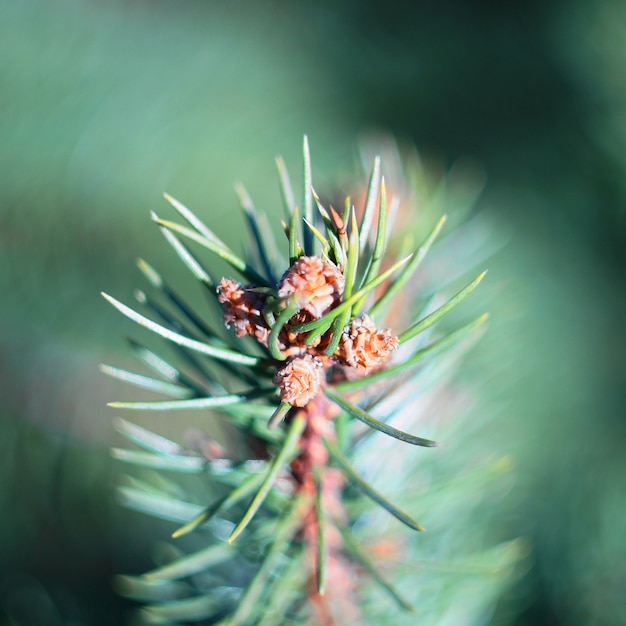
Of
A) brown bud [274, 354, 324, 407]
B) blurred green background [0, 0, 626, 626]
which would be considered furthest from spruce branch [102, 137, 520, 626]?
blurred green background [0, 0, 626, 626]

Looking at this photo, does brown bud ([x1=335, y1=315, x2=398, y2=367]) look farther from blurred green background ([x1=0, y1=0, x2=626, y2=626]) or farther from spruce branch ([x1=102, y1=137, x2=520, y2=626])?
blurred green background ([x1=0, y1=0, x2=626, y2=626])

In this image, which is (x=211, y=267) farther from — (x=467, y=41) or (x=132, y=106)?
(x=467, y=41)

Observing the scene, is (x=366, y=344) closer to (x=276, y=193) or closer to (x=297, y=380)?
(x=297, y=380)

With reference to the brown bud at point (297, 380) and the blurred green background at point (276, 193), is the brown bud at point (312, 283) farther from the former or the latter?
the blurred green background at point (276, 193)

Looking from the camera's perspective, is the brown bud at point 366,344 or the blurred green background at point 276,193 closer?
the brown bud at point 366,344

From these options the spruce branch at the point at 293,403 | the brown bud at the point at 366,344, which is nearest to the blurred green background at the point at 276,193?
the spruce branch at the point at 293,403

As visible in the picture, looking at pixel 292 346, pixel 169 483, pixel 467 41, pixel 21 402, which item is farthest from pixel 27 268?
pixel 467 41

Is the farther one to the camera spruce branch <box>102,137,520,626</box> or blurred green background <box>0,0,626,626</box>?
blurred green background <box>0,0,626,626</box>

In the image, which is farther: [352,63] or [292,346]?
[352,63]
